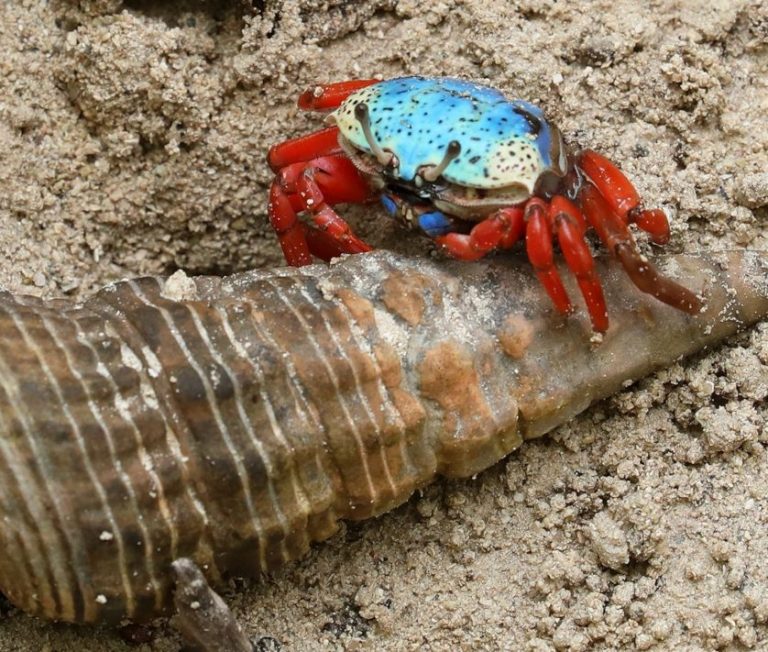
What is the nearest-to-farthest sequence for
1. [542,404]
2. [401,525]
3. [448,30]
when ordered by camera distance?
1. [542,404]
2. [401,525]
3. [448,30]

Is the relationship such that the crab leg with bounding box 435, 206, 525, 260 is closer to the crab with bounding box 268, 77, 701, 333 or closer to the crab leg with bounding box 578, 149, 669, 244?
the crab with bounding box 268, 77, 701, 333

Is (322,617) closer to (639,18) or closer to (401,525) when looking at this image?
(401,525)

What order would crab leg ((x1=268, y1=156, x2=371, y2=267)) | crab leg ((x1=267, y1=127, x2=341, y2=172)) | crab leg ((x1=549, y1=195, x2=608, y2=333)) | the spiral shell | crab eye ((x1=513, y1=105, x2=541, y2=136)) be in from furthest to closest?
crab leg ((x1=267, y1=127, x2=341, y2=172)) < crab leg ((x1=268, y1=156, x2=371, y2=267)) < crab eye ((x1=513, y1=105, x2=541, y2=136)) < crab leg ((x1=549, y1=195, x2=608, y2=333)) < the spiral shell

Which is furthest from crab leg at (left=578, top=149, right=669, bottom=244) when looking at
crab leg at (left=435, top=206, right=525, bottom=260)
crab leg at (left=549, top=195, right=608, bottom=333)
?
crab leg at (left=435, top=206, right=525, bottom=260)

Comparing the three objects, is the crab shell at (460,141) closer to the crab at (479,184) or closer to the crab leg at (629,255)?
the crab at (479,184)

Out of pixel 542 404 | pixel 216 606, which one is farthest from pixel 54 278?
pixel 542 404

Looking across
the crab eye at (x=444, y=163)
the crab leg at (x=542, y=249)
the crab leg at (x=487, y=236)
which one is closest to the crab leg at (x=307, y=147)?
the crab eye at (x=444, y=163)

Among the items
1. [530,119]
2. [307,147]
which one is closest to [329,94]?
[307,147]
